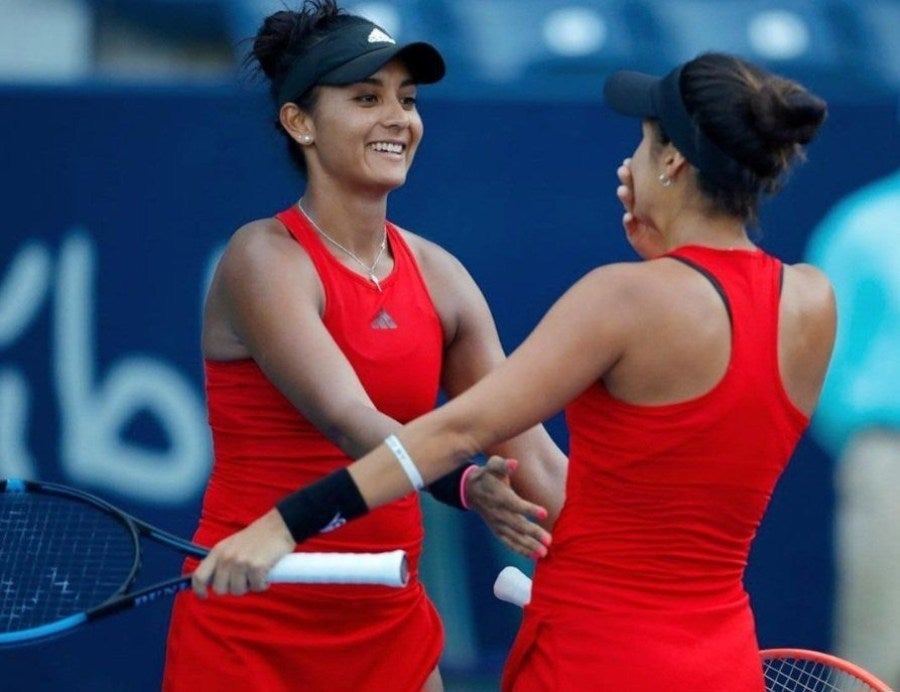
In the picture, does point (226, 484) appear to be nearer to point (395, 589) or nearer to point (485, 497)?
point (395, 589)

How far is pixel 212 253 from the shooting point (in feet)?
14.6

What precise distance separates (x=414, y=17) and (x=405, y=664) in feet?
5.74

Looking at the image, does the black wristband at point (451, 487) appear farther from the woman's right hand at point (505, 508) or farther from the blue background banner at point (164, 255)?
the blue background banner at point (164, 255)

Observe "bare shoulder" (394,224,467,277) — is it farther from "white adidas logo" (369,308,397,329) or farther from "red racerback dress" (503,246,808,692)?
"red racerback dress" (503,246,808,692)

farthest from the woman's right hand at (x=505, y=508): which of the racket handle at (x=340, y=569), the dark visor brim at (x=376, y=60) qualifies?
the dark visor brim at (x=376, y=60)

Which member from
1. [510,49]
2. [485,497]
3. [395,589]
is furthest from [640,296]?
[510,49]

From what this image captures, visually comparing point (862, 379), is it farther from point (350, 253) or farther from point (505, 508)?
point (505, 508)

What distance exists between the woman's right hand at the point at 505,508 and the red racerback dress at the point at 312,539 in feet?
1.21

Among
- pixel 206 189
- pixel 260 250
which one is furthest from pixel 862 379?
pixel 260 250

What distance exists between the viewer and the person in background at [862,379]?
4.58 meters

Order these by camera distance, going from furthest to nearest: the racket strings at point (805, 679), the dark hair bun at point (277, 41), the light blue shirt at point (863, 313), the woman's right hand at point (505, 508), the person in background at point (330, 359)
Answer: the light blue shirt at point (863, 313) < the racket strings at point (805, 679) < the dark hair bun at point (277, 41) < the person in background at point (330, 359) < the woman's right hand at point (505, 508)

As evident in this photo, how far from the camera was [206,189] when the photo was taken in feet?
14.6

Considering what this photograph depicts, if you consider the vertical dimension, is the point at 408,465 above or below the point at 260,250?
below

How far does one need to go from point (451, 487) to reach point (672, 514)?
522 mm
